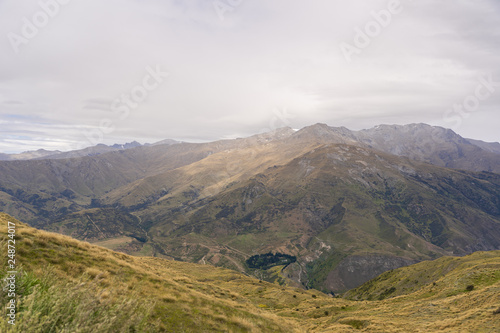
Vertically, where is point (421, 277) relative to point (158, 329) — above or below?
below

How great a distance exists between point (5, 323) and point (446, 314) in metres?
48.2

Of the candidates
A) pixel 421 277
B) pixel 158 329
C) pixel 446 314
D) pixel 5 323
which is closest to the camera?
pixel 5 323

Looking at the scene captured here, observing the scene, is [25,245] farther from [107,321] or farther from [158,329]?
[107,321]

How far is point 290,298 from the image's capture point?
75562 mm

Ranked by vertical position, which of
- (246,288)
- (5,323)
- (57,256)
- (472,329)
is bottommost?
(246,288)

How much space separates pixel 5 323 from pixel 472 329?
39594 millimetres

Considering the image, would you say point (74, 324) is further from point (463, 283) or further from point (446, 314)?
point (463, 283)

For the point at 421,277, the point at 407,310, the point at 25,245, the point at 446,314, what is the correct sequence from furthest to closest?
the point at 421,277 → the point at 407,310 → the point at 446,314 → the point at 25,245

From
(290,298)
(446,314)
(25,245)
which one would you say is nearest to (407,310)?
(446,314)

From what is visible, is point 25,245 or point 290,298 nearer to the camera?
point 25,245

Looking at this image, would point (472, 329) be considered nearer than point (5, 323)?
No

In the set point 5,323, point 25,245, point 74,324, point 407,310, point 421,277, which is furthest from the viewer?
point 421,277

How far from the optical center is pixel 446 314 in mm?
34281

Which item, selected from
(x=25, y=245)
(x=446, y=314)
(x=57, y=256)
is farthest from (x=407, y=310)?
(x=25, y=245)
